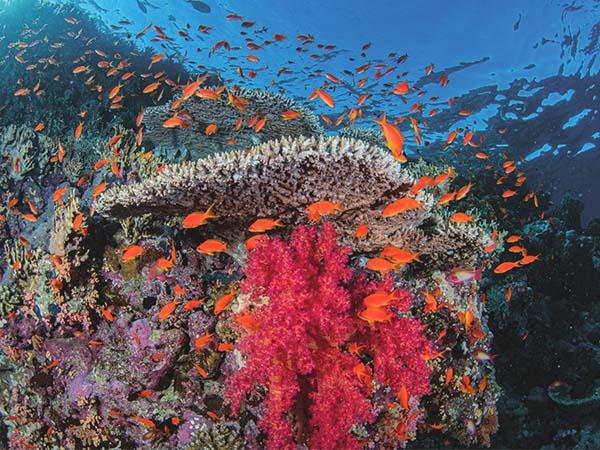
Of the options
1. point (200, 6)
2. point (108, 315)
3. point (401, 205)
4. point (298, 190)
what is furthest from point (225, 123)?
point (200, 6)

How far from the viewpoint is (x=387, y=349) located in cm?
338

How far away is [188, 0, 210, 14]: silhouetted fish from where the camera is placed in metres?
17.8

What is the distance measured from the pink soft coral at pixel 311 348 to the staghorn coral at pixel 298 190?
42 centimetres

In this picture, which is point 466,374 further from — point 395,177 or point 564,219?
point 564,219

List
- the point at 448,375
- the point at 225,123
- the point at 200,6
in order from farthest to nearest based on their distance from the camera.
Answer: the point at 200,6, the point at 225,123, the point at 448,375

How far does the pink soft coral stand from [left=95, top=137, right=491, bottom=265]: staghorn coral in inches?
16.4

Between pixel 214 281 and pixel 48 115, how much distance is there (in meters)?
10.4

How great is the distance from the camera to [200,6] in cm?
1803

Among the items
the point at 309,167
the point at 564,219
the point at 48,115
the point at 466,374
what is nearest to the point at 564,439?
the point at 466,374

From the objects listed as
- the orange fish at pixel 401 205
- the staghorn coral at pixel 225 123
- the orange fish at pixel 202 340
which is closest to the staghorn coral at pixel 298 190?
the orange fish at pixel 401 205

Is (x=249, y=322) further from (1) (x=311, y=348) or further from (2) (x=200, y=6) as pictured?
(2) (x=200, y=6)

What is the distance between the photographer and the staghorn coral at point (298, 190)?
2.87 m

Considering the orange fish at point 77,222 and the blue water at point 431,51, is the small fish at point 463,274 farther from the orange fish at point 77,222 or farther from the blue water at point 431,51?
the blue water at point 431,51

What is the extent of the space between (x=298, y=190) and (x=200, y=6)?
19134 millimetres
